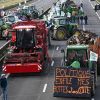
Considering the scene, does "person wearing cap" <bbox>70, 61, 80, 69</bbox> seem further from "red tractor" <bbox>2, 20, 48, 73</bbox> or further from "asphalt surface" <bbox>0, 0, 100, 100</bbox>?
"red tractor" <bbox>2, 20, 48, 73</bbox>

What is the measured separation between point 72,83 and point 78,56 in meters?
2.56

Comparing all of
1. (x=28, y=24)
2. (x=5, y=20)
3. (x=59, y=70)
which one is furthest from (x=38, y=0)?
(x=59, y=70)

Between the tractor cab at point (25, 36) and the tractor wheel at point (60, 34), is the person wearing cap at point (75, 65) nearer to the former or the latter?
the tractor cab at point (25, 36)

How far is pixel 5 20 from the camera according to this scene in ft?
175

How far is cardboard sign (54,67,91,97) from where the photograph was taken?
73.3 feet

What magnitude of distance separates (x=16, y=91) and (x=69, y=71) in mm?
3282

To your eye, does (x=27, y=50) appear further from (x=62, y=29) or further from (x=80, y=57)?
(x=62, y=29)

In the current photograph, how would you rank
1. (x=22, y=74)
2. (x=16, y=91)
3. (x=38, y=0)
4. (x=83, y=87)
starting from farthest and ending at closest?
(x=38, y=0)
(x=22, y=74)
(x=16, y=91)
(x=83, y=87)

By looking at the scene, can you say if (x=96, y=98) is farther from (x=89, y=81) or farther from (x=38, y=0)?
(x=38, y=0)

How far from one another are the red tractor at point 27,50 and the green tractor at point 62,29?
1171cm

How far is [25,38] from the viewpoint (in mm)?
31156

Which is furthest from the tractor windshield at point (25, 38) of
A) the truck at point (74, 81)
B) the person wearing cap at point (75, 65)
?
the truck at point (74, 81)

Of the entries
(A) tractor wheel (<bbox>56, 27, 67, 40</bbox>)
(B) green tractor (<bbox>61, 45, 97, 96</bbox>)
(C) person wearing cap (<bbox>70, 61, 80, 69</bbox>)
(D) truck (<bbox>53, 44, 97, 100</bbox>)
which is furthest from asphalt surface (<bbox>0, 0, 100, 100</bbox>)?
(A) tractor wheel (<bbox>56, 27, 67, 40</bbox>)

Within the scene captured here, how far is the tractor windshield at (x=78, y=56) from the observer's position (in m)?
24.7
